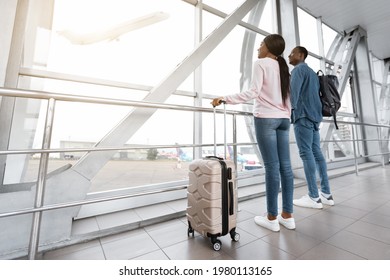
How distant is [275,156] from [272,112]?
0.97ft

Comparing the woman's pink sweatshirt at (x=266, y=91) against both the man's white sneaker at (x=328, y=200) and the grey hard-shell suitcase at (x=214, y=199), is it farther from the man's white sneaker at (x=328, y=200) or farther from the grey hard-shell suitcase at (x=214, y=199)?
the man's white sneaker at (x=328, y=200)

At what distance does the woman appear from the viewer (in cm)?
117

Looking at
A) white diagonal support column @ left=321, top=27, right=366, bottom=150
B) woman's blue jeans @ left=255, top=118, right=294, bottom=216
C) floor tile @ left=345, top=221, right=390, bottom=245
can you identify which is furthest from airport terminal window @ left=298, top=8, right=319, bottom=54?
floor tile @ left=345, top=221, right=390, bottom=245

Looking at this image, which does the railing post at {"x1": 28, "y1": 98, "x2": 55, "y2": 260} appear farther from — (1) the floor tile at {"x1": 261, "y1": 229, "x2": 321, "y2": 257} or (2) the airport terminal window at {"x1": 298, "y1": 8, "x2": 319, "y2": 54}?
(2) the airport terminal window at {"x1": 298, "y1": 8, "x2": 319, "y2": 54}

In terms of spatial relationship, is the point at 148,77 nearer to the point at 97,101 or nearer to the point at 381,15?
the point at 97,101

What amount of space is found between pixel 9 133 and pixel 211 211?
147 cm

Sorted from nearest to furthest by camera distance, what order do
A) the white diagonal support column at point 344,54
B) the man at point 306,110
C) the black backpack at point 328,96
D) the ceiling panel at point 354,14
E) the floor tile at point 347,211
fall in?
1. the floor tile at point 347,211
2. the man at point 306,110
3. the black backpack at point 328,96
4. the ceiling panel at point 354,14
5. the white diagonal support column at point 344,54

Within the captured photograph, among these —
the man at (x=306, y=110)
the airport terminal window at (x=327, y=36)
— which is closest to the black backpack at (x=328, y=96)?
the man at (x=306, y=110)

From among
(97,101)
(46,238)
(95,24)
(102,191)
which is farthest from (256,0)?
(46,238)

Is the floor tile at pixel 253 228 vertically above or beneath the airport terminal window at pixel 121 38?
beneath

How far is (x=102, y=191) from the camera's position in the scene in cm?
162

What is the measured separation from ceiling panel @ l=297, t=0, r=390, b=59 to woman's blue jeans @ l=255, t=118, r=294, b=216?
404 cm

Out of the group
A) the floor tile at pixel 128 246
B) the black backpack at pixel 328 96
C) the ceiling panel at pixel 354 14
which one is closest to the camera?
the floor tile at pixel 128 246

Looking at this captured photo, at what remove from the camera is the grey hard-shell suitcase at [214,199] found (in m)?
1.00
